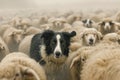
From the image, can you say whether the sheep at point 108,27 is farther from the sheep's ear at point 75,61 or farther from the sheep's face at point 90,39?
the sheep's ear at point 75,61

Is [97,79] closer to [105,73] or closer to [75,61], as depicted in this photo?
[105,73]

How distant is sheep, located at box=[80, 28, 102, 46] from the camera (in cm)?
885

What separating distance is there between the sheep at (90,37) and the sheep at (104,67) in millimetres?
3240

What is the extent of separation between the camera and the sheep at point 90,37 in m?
8.85

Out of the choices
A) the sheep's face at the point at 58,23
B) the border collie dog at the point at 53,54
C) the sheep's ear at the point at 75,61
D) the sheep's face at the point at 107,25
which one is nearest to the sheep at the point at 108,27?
the sheep's face at the point at 107,25

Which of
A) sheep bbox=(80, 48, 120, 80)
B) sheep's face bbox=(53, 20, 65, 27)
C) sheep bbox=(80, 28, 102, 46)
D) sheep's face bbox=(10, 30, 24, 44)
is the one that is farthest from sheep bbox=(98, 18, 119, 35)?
sheep bbox=(80, 48, 120, 80)

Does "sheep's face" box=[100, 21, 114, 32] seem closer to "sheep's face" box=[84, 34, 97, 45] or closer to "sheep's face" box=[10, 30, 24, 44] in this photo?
"sheep's face" box=[84, 34, 97, 45]

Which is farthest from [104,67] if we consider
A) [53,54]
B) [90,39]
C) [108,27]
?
[108,27]

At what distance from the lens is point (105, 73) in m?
4.85

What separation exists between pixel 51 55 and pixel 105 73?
2.82 m

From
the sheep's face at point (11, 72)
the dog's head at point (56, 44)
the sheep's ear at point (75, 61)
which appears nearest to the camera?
the sheep's face at point (11, 72)

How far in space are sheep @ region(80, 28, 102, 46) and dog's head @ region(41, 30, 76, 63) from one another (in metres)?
1.20

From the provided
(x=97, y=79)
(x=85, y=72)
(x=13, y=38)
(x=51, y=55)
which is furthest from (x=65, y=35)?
(x=13, y=38)

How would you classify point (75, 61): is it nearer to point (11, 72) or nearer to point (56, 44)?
point (56, 44)
